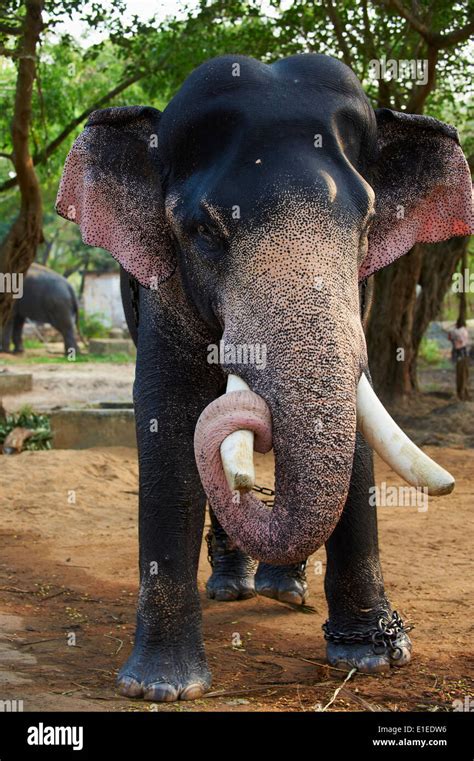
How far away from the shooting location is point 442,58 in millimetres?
12211

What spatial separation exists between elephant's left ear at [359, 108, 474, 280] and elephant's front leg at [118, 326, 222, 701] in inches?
43.2

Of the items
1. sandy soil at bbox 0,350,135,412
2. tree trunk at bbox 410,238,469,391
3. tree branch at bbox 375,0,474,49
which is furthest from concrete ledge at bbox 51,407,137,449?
tree trunk at bbox 410,238,469,391

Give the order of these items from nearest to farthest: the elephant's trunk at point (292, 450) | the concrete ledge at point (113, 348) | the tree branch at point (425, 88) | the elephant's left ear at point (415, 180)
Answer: the elephant's trunk at point (292, 450) < the elephant's left ear at point (415, 180) < the tree branch at point (425, 88) < the concrete ledge at point (113, 348)

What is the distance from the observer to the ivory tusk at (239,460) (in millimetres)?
3025

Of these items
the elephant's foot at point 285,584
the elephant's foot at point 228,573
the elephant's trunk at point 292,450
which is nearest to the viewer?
the elephant's trunk at point 292,450

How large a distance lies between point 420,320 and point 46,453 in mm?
7188

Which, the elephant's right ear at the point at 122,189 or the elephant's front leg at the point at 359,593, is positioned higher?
the elephant's right ear at the point at 122,189

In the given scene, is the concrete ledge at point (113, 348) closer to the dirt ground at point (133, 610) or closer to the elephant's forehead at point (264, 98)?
the dirt ground at point (133, 610)

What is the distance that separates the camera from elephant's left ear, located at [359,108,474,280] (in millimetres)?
4527

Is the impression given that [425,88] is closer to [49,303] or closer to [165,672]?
[165,672]

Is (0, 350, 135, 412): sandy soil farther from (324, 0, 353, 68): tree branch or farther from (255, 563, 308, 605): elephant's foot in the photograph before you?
(255, 563, 308, 605): elephant's foot

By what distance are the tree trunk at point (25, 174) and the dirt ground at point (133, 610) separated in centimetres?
267

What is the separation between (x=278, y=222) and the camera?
11.4ft

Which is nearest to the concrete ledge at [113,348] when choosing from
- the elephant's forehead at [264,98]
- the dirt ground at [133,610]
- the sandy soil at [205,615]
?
the dirt ground at [133,610]
